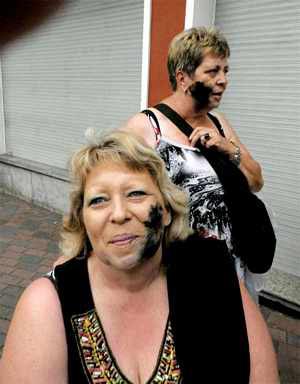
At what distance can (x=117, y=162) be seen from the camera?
1.40 meters

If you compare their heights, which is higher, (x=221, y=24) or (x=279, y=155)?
(x=221, y=24)

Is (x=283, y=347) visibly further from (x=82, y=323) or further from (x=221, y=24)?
(x=221, y=24)

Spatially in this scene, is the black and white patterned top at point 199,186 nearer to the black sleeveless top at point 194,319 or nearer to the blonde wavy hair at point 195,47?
the black sleeveless top at point 194,319

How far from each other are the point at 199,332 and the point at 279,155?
264cm

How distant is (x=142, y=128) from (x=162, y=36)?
2379 millimetres

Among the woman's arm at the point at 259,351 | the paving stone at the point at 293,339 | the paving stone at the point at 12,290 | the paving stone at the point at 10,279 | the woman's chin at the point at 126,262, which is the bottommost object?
the paving stone at the point at 10,279

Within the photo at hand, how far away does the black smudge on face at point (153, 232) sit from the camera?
1350 mm

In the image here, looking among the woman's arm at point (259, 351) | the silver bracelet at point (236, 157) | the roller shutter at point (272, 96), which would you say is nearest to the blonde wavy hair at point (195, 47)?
the silver bracelet at point (236, 157)

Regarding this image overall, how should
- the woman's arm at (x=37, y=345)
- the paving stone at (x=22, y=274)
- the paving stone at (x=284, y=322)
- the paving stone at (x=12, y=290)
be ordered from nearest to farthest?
the woman's arm at (x=37, y=345) < the paving stone at (x=284, y=322) < the paving stone at (x=12, y=290) < the paving stone at (x=22, y=274)

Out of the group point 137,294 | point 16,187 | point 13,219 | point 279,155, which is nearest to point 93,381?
point 137,294

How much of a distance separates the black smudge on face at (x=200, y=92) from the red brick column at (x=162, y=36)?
207cm

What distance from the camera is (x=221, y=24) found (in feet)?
12.2

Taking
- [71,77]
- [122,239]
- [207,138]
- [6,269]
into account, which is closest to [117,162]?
[122,239]

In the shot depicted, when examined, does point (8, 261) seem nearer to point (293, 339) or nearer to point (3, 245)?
point (3, 245)
